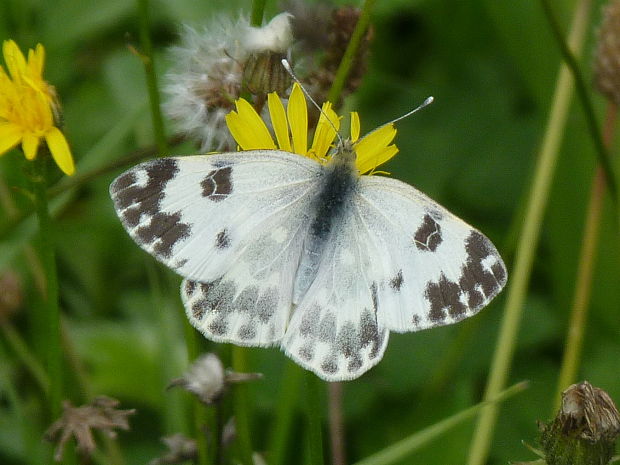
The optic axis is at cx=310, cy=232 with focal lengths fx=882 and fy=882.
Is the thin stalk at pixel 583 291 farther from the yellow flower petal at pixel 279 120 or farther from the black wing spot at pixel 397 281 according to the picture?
the yellow flower petal at pixel 279 120

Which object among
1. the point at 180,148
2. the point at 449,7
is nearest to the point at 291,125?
the point at 180,148

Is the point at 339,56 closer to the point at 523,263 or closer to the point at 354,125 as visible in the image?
the point at 354,125

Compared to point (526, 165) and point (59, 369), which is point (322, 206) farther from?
point (526, 165)

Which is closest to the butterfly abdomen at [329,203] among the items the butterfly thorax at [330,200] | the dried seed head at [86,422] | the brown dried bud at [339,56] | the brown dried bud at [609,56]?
the butterfly thorax at [330,200]

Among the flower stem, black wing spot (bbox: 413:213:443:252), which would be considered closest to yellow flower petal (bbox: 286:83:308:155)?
black wing spot (bbox: 413:213:443:252)

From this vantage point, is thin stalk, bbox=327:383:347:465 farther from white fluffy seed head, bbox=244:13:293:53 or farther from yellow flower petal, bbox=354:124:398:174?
white fluffy seed head, bbox=244:13:293:53
